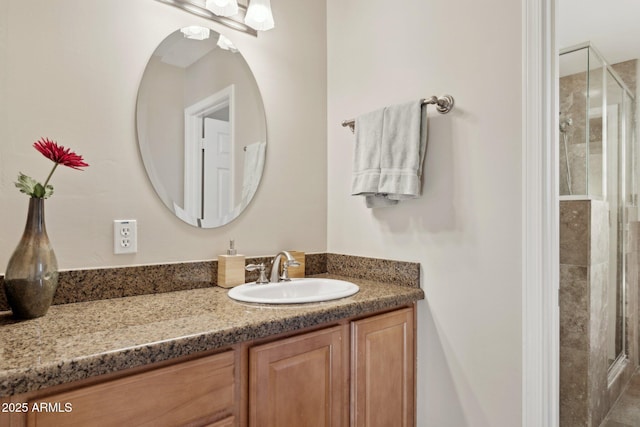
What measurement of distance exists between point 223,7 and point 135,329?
124 cm

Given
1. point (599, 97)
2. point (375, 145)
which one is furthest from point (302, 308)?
point (599, 97)

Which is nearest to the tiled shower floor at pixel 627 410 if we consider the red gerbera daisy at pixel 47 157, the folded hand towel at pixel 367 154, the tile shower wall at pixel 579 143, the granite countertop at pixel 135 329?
the tile shower wall at pixel 579 143

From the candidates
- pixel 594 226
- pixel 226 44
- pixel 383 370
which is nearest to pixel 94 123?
pixel 226 44

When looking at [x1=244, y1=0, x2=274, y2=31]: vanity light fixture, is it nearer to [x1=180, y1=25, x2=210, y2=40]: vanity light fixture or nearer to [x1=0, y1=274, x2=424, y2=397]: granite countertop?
[x1=180, y1=25, x2=210, y2=40]: vanity light fixture

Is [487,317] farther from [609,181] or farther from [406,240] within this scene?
[609,181]

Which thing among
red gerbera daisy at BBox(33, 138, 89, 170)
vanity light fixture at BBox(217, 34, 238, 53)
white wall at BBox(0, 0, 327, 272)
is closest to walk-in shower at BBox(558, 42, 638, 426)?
white wall at BBox(0, 0, 327, 272)

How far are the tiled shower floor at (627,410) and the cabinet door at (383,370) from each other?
1.52 m

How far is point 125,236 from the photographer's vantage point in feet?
4.10

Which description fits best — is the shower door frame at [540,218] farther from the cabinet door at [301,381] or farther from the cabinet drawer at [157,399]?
the cabinet drawer at [157,399]

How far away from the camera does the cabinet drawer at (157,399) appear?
2.30 ft

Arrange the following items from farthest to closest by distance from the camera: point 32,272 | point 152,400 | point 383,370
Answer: point 383,370, point 32,272, point 152,400

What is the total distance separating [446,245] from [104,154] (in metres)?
1.26

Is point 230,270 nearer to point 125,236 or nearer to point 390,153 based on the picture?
point 125,236

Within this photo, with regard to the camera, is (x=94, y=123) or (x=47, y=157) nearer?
(x=47, y=157)
